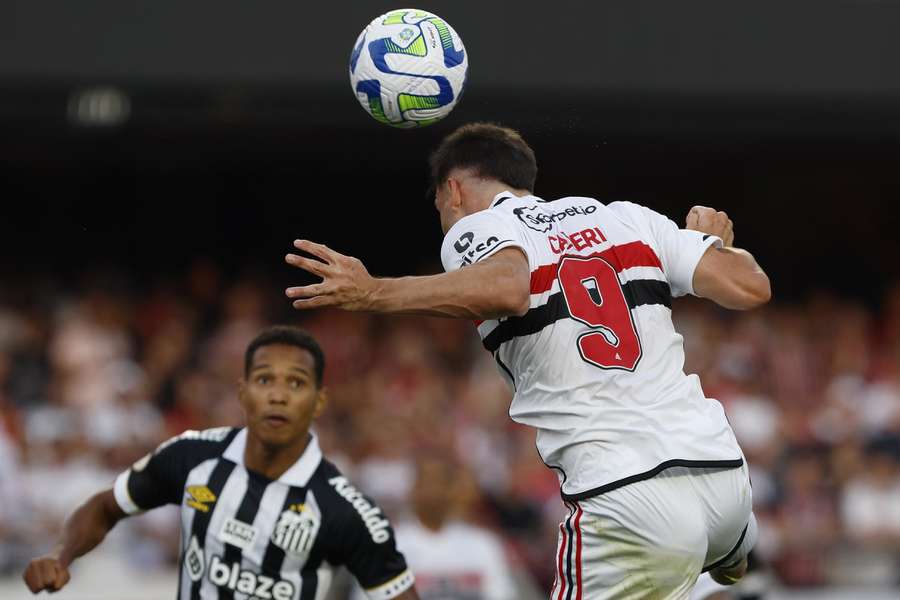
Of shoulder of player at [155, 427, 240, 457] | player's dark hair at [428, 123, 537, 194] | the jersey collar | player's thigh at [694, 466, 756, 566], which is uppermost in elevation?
player's dark hair at [428, 123, 537, 194]

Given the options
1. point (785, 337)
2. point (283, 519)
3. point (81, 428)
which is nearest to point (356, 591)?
point (283, 519)

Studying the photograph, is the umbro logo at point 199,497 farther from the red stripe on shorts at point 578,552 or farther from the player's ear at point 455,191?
the red stripe on shorts at point 578,552

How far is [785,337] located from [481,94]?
3.83 meters

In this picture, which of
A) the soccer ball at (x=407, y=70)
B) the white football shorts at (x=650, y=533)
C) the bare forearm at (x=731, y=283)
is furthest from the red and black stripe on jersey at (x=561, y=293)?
the soccer ball at (x=407, y=70)

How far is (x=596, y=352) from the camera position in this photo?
474 cm

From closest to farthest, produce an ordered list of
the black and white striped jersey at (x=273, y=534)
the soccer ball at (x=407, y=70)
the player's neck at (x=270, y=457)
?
the soccer ball at (x=407, y=70) < the black and white striped jersey at (x=273, y=534) < the player's neck at (x=270, y=457)

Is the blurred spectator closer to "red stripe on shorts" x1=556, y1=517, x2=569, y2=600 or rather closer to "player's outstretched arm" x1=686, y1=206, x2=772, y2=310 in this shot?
"red stripe on shorts" x1=556, y1=517, x2=569, y2=600

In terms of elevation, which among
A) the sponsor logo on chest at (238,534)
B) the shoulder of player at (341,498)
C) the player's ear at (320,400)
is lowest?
the sponsor logo on chest at (238,534)

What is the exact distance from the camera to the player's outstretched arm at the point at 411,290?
4.28m

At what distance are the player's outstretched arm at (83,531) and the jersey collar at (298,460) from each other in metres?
0.56

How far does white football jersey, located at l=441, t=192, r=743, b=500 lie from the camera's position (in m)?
4.69

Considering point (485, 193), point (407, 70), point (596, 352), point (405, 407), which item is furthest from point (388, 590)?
point (405, 407)

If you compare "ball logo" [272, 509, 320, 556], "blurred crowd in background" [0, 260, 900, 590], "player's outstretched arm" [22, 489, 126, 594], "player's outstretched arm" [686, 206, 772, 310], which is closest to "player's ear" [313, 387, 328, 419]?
"ball logo" [272, 509, 320, 556]

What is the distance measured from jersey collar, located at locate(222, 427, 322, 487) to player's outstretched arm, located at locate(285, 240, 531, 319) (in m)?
1.83
